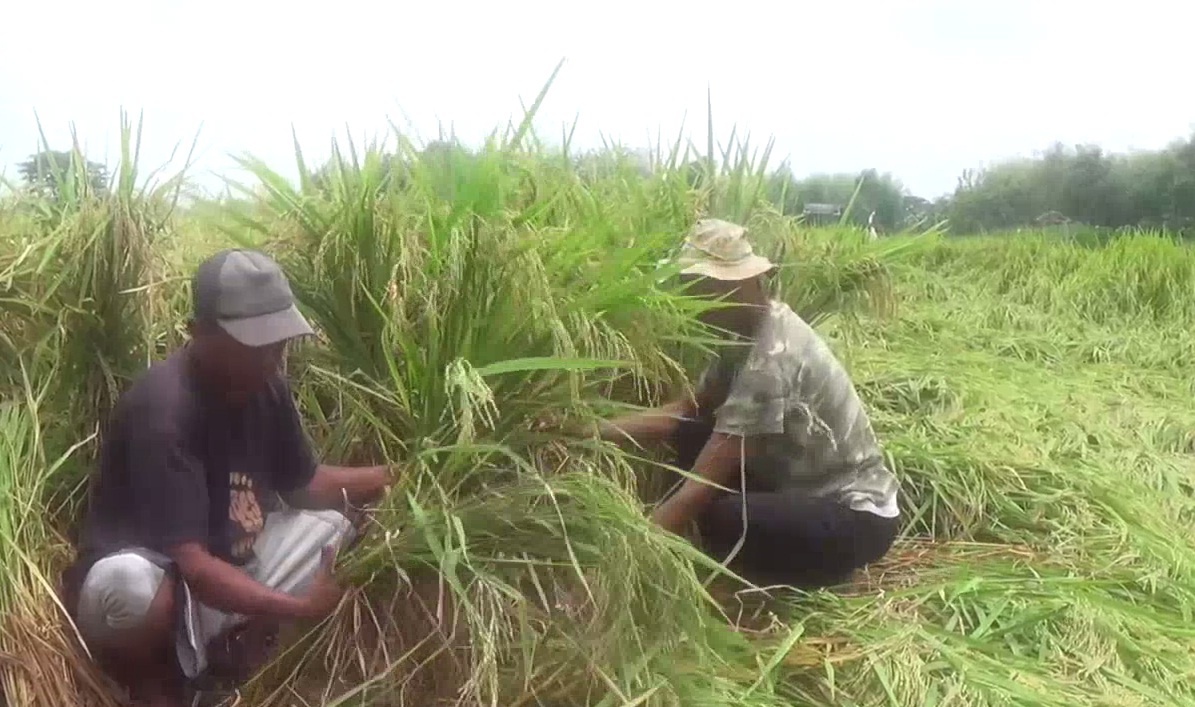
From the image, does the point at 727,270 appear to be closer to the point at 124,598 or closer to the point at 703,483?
the point at 703,483

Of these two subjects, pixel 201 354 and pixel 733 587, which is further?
pixel 733 587

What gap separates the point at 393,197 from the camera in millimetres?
2049

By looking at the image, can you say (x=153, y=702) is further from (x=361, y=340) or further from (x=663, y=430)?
(x=663, y=430)

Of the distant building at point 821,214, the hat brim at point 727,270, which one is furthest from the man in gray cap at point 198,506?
the distant building at point 821,214

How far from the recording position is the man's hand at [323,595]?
176cm

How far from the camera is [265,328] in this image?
5.43ft

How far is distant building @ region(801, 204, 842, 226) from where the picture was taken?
10.6ft

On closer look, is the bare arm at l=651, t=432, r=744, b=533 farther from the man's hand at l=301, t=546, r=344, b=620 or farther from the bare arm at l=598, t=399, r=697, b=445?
the man's hand at l=301, t=546, r=344, b=620

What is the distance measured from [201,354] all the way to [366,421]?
0.40 meters

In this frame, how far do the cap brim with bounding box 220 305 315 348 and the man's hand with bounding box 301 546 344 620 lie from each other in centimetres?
39

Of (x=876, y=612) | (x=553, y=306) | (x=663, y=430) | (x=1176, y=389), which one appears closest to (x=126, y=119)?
(x=553, y=306)

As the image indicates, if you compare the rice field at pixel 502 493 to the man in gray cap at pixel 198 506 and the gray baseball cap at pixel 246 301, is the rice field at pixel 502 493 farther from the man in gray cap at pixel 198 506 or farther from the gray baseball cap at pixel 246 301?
the gray baseball cap at pixel 246 301

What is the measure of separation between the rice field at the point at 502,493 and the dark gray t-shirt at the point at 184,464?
0.16m

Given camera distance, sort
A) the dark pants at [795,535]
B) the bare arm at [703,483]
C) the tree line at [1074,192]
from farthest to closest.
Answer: the tree line at [1074,192]
the dark pants at [795,535]
the bare arm at [703,483]
